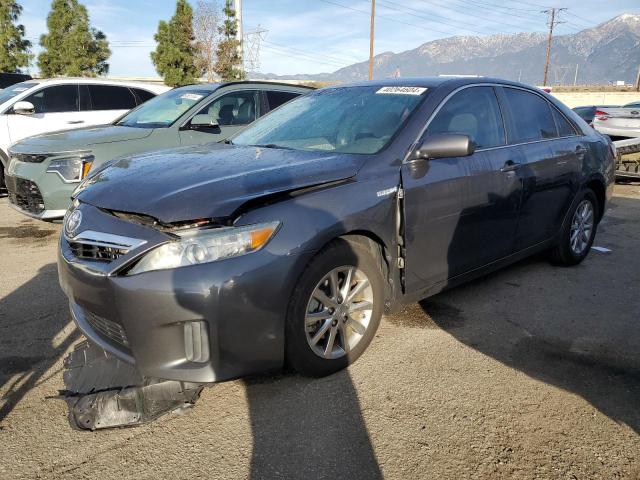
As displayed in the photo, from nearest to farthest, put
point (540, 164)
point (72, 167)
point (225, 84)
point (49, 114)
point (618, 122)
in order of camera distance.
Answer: point (540, 164) < point (72, 167) < point (225, 84) < point (49, 114) < point (618, 122)

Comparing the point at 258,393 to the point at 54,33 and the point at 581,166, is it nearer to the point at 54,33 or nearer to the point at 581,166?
the point at 581,166

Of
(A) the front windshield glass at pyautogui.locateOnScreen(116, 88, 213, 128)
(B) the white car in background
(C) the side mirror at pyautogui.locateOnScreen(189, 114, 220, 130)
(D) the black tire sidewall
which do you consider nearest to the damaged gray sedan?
(D) the black tire sidewall

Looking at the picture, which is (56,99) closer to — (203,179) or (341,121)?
(341,121)

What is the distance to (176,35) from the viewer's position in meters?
27.1

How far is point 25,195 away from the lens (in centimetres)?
559

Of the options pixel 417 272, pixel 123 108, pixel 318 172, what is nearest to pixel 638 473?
pixel 417 272

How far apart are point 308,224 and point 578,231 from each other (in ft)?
11.5

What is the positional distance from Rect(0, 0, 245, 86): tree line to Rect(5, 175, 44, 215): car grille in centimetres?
2305

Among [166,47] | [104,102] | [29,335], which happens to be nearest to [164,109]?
[104,102]

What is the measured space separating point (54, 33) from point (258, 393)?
2947 centimetres

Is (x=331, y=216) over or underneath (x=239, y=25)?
underneath

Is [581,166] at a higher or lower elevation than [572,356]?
higher

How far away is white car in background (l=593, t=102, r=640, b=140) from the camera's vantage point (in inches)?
501

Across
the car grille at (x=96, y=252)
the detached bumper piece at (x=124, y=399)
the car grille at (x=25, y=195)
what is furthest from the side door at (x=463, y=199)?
the car grille at (x=25, y=195)
